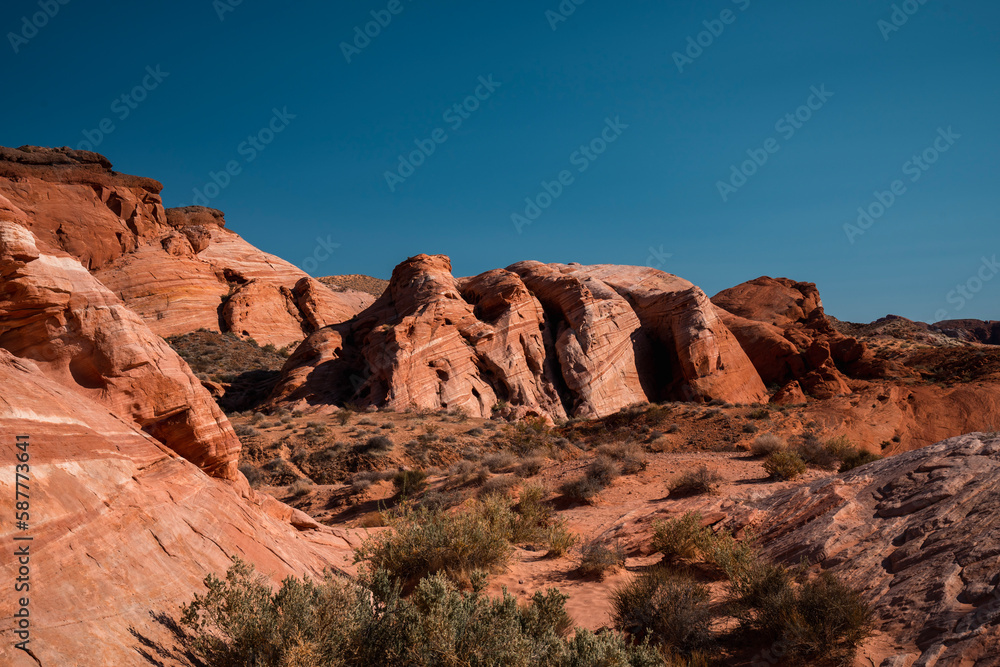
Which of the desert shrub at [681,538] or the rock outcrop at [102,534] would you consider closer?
the rock outcrop at [102,534]

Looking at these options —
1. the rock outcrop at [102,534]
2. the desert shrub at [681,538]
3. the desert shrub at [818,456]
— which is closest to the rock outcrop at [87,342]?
the rock outcrop at [102,534]

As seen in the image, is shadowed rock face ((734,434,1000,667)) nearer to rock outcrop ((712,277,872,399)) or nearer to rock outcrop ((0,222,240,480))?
rock outcrop ((0,222,240,480))

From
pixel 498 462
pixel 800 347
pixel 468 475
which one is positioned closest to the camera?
pixel 468 475

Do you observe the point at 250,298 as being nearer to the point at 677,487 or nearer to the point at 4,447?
the point at 677,487

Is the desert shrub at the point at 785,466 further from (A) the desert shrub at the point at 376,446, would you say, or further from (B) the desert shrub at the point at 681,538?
(A) the desert shrub at the point at 376,446

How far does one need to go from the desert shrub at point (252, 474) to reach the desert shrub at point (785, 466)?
15033 mm

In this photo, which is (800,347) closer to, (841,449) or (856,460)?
(841,449)

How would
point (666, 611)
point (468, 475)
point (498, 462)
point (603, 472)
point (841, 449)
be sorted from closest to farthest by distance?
point (666, 611), point (603, 472), point (841, 449), point (468, 475), point (498, 462)

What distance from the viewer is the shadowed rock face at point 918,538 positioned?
4453 millimetres

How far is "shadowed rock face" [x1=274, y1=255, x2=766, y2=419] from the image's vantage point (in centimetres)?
2630

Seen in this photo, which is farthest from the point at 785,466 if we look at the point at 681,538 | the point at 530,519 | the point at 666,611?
the point at 666,611

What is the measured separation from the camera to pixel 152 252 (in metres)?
39.0

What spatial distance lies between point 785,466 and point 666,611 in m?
9.15

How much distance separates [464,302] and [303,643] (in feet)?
88.0
